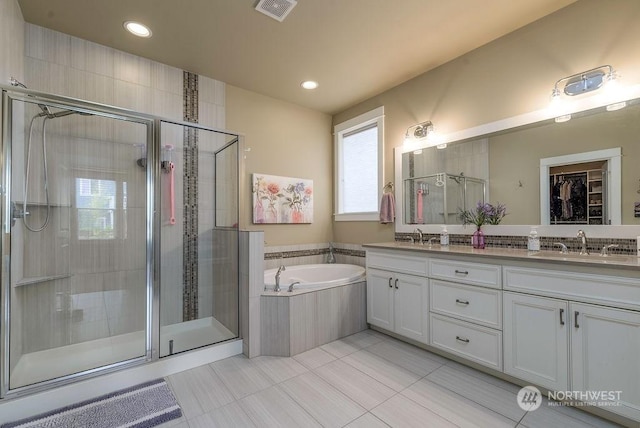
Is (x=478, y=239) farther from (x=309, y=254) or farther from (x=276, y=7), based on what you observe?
(x=276, y=7)

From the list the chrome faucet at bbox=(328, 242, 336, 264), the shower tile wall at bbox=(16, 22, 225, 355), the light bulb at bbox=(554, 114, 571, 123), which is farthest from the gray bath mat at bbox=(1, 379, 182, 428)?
the light bulb at bbox=(554, 114, 571, 123)

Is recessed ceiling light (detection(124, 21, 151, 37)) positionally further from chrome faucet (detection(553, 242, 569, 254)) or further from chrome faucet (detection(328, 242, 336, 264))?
chrome faucet (detection(553, 242, 569, 254))

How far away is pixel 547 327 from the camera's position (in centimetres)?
170

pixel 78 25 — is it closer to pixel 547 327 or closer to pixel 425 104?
pixel 425 104

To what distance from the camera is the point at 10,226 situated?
1.69 m

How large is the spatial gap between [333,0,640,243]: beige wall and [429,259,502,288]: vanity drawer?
3.35 ft

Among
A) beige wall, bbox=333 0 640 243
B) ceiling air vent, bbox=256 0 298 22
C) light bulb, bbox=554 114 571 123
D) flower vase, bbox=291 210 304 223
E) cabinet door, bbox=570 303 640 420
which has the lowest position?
cabinet door, bbox=570 303 640 420

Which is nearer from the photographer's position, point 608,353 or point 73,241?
point 608,353

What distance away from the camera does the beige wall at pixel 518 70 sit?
1.84 m

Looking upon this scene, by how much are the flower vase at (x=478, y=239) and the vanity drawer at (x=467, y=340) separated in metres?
0.69

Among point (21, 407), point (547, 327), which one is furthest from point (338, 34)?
point (21, 407)
